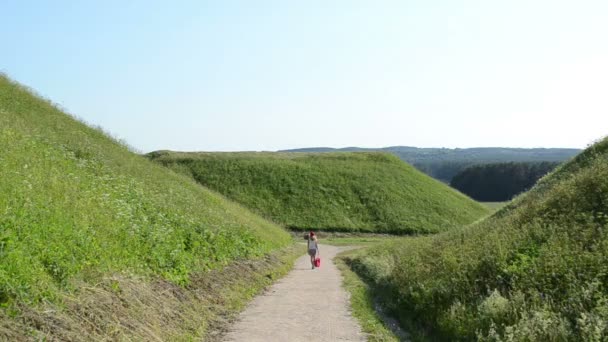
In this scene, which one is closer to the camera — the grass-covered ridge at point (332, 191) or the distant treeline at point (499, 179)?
the grass-covered ridge at point (332, 191)

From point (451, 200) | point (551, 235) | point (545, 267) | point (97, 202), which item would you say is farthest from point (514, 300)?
point (451, 200)

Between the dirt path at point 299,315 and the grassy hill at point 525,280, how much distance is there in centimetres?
168

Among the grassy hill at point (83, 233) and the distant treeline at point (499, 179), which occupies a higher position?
the grassy hill at point (83, 233)

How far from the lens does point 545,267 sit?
42.7 ft

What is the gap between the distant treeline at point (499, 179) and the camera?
16238 centimetres

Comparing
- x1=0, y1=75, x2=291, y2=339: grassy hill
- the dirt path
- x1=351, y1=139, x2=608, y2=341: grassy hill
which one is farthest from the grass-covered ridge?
x1=351, y1=139, x2=608, y2=341: grassy hill

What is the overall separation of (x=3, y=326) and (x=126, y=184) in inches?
626

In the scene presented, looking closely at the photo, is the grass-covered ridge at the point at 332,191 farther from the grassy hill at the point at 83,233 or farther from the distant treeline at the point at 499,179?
the distant treeline at the point at 499,179

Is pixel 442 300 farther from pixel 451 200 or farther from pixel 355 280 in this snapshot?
pixel 451 200

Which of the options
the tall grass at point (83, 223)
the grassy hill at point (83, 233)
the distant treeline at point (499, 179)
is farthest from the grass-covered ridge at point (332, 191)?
the distant treeline at point (499, 179)

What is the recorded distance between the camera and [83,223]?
12609mm

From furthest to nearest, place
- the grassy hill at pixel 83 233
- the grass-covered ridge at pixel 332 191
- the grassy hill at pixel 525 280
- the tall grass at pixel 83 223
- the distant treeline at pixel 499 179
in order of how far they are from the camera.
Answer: the distant treeline at pixel 499 179, the grass-covered ridge at pixel 332 191, the grassy hill at pixel 525 280, the tall grass at pixel 83 223, the grassy hill at pixel 83 233

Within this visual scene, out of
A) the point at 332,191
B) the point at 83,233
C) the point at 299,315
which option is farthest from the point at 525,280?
the point at 332,191

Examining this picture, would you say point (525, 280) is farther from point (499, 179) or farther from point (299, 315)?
point (499, 179)
